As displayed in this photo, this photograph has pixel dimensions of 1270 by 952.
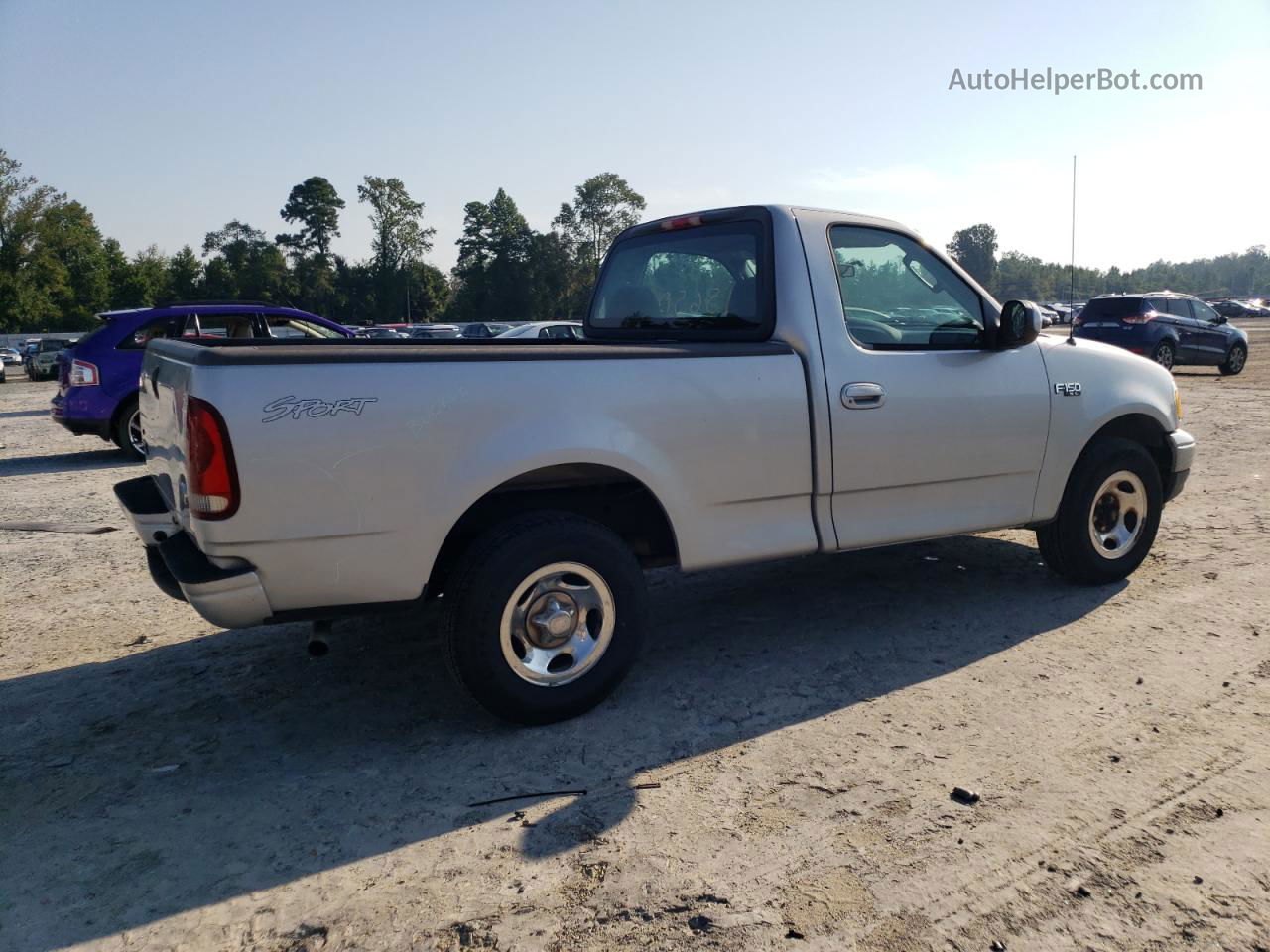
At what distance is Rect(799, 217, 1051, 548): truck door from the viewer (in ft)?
14.3

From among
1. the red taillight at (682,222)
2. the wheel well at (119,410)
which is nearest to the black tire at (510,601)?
the red taillight at (682,222)

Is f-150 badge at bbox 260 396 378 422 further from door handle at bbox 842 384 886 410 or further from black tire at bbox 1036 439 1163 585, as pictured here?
black tire at bbox 1036 439 1163 585

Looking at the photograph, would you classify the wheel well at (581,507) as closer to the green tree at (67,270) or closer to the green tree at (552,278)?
the green tree at (67,270)

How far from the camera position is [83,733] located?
3783 mm

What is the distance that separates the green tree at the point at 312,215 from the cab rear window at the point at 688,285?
112 m

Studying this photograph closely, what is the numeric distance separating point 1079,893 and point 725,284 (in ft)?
9.81

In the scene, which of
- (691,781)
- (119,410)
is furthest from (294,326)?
(691,781)

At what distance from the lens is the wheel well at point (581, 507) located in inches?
149

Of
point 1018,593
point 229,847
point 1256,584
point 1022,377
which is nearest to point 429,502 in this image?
point 229,847

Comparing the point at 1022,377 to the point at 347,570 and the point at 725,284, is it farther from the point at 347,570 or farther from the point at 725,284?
the point at 347,570

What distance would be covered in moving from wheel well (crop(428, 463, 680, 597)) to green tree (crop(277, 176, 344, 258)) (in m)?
113

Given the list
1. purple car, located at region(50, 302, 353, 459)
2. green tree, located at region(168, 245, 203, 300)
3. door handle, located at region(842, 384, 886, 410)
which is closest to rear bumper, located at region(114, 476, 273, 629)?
door handle, located at region(842, 384, 886, 410)

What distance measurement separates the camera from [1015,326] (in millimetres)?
4781

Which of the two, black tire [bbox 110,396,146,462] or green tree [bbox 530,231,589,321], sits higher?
green tree [bbox 530,231,589,321]
